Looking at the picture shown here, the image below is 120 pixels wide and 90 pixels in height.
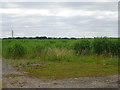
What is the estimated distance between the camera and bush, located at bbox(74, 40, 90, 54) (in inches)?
934

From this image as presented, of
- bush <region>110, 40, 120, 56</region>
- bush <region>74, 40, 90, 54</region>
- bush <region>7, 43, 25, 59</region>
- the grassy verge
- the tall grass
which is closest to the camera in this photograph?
the grassy verge

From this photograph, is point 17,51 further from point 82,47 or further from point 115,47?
point 115,47

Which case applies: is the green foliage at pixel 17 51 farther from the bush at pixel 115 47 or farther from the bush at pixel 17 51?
the bush at pixel 115 47

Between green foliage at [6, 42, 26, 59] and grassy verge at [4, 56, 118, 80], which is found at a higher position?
green foliage at [6, 42, 26, 59]

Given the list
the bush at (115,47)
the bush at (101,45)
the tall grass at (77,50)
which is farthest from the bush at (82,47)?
the bush at (115,47)

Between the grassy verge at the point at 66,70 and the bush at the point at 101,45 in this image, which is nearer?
the grassy verge at the point at 66,70

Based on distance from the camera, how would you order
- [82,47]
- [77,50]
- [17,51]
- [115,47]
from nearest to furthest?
[115,47], [17,51], [82,47], [77,50]

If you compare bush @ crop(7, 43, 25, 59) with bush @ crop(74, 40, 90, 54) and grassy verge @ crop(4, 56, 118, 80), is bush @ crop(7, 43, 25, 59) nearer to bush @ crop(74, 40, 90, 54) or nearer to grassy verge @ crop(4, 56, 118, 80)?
bush @ crop(74, 40, 90, 54)

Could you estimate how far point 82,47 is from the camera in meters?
24.0

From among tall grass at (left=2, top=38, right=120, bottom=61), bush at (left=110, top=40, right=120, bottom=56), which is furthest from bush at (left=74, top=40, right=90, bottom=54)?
bush at (left=110, top=40, right=120, bottom=56)

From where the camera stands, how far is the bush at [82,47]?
934 inches

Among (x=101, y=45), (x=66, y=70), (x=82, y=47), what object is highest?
(x=101, y=45)

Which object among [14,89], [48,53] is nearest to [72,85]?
[14,89]

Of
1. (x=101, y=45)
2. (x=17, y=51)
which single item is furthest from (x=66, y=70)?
(x=17, y=51)
